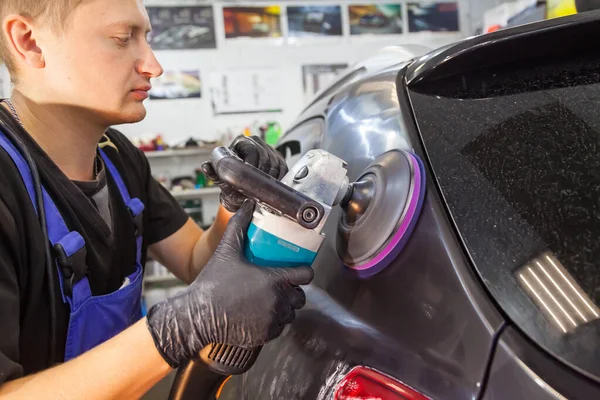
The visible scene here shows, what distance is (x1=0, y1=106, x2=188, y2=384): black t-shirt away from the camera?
0.86 meters

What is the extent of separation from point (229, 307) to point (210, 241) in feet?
2.55

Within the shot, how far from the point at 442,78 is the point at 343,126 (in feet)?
0.81

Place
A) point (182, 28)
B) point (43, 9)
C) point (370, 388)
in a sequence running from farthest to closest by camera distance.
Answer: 1. point (182, 28)
2. point (43, 9)
3. point (370, 388)

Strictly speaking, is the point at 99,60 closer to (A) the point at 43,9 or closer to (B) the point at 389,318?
(A) the point at 43,9

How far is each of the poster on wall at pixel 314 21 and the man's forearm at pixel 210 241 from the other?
13.0 ft

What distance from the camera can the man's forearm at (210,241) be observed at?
57.8 inches

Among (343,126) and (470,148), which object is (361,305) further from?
(343,126)

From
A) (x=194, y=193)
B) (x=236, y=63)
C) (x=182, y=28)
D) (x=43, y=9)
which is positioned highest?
(x=182, y=28)

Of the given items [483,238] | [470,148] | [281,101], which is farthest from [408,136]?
[281,101]

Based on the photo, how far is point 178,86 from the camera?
4863mm

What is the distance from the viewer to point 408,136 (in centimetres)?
78

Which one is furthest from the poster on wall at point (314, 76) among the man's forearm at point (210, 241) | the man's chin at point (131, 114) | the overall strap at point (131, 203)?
the man's chin at point (131, 114)

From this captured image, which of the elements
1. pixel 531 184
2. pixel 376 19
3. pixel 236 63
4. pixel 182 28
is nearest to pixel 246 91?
pixel 236 63

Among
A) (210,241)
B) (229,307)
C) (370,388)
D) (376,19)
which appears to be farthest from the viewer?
(376,19)
